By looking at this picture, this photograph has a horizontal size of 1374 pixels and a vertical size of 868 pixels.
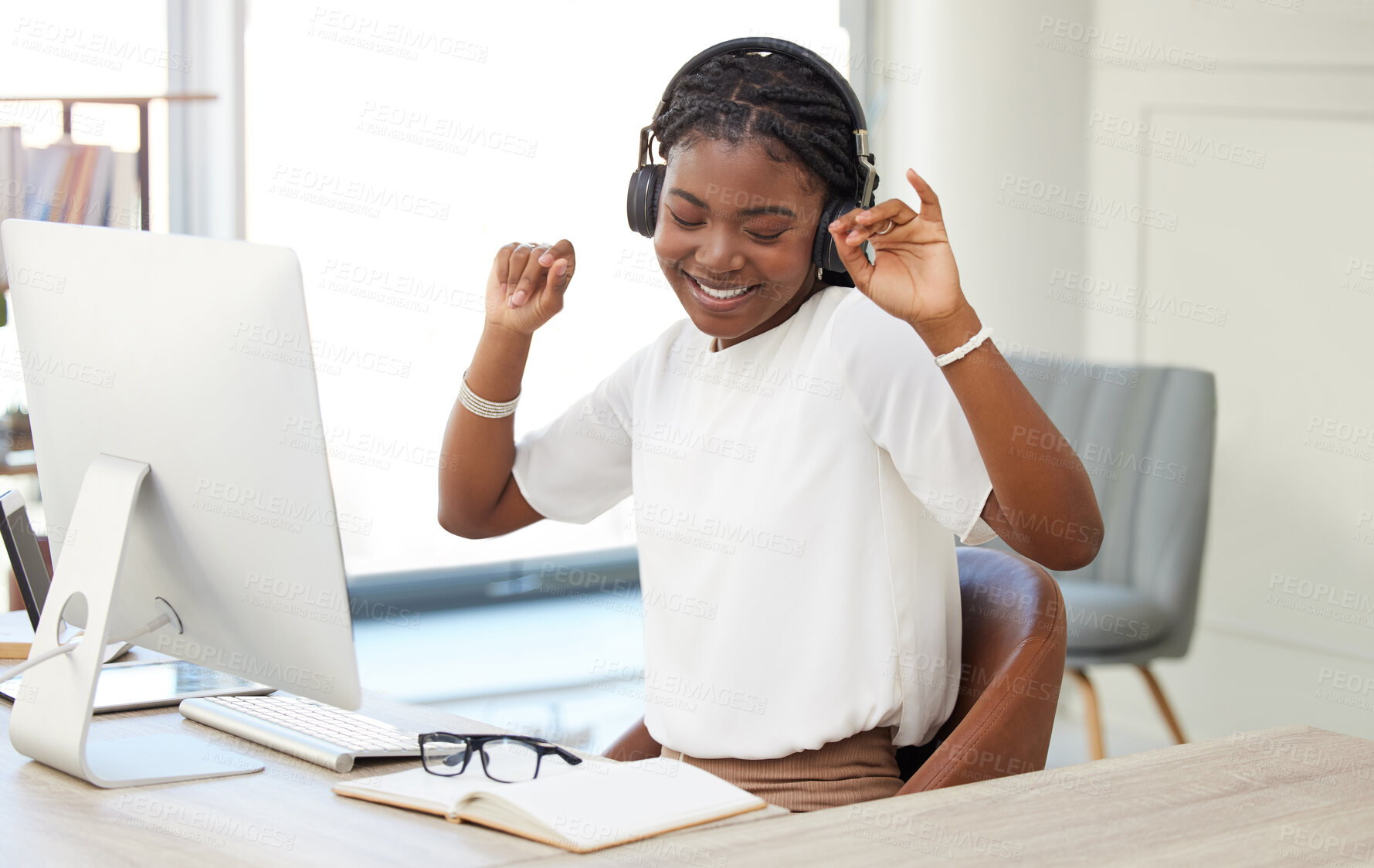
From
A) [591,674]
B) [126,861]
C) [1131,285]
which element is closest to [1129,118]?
[1131,285]

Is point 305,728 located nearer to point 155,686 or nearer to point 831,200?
point 155,686

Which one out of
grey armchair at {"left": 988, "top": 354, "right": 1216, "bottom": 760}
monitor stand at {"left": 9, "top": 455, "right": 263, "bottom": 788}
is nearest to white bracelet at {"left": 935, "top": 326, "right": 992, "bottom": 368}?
monitor stand at {"left": 9, "top": 455, "right": 263, "bottom": 788}

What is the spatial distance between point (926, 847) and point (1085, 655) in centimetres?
195

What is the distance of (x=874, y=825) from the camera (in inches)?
34.8

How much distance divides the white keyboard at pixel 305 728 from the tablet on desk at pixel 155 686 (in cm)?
4

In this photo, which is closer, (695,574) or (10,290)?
(10,290)

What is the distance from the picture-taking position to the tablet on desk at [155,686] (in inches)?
53.1

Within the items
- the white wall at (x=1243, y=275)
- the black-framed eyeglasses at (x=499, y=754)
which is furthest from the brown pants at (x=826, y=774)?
the white wall at (x=1243, y=275)

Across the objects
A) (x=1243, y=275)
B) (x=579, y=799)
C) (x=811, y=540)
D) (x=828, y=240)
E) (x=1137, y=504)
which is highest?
(x=828, y=240)

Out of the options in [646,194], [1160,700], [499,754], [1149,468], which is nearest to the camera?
[499,754]

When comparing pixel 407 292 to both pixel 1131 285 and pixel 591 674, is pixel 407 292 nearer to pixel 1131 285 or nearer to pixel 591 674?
pixel 591 674

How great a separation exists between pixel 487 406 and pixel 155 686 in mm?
489

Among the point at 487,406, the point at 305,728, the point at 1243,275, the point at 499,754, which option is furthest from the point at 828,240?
the point at 1243,275

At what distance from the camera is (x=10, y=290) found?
1199 mm
